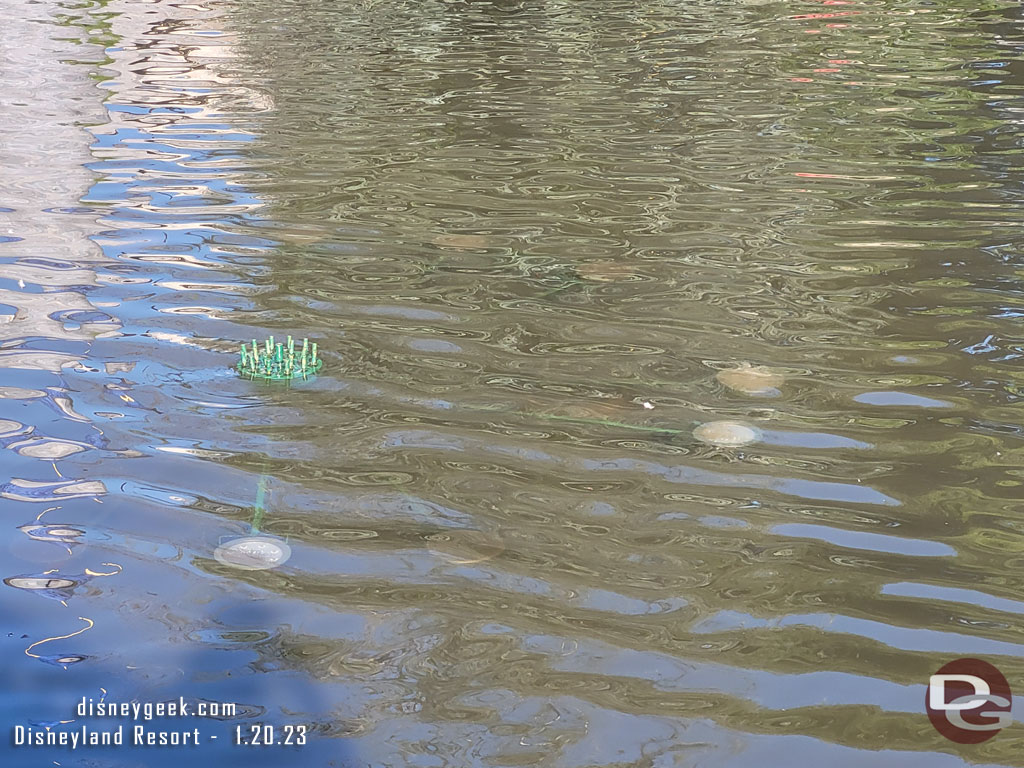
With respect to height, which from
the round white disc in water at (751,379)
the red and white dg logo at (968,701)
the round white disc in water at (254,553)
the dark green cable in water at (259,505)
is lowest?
the red and white dg logo at (968,701)

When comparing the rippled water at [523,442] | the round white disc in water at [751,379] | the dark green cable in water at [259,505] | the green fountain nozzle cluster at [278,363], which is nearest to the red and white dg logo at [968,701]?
the rippled water at [523,442]

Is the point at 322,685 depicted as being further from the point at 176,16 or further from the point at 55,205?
the point at 176,16

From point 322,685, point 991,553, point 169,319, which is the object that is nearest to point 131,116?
→ point 169,319

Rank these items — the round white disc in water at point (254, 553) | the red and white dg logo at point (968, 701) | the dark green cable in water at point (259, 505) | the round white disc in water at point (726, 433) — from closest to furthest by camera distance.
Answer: the red and white dg logo at point (968, 701) → the round white disc in water at point (254, 553) → the dark green cable in water at point (259, 505) → the round white disc in water at point (726, 433)

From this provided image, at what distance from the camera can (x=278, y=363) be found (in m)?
4.16

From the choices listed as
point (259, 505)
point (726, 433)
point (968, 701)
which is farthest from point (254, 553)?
point (968, 701)

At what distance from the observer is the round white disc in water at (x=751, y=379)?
13.3 ft

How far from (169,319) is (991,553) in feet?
12.0

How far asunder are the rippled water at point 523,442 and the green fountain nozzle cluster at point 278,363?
92 mm

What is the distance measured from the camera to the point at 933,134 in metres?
7.77

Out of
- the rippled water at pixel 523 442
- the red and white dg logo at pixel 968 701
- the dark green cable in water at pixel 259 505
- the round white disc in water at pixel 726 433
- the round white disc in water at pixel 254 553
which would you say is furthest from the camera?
the round white disc in water at pixel 726 433

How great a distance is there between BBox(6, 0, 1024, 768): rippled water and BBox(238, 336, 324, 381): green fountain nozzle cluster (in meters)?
0.09

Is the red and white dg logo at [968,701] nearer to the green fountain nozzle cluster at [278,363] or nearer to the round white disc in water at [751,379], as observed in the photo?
the round white disc in water at [751,379]

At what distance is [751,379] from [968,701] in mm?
1811
